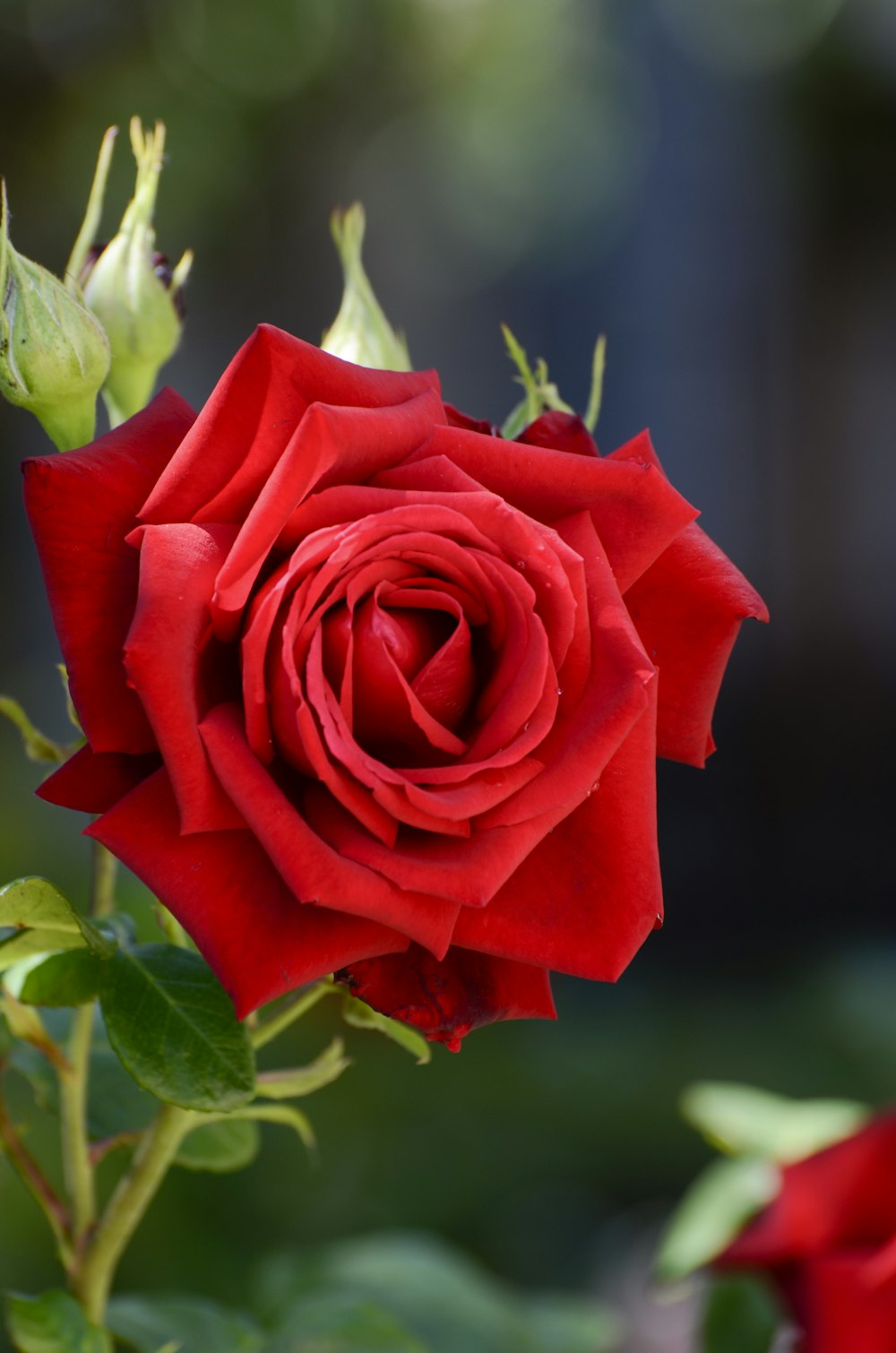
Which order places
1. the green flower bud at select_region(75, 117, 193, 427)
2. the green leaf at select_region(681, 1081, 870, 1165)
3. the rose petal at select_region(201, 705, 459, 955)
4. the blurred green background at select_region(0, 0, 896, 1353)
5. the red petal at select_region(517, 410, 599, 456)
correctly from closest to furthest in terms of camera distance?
1. the rose petal at select_region(201, 705, 459, 955)
2. the red petal at select_region(517, 410, 599, 456)
3. the green flower bud at select_region(75, 117, 193, 427)
4. the green leaf at select_region(681, 1081, 870, 1165)
5. the blurred green background at select_region(0, 0, 896, 1353)

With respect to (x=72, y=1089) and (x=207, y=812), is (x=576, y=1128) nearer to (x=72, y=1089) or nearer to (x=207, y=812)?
(x=72, y=1089)

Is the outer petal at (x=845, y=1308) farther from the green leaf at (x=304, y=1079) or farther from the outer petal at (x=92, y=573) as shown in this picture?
the outer petal at (x=92, y=573)

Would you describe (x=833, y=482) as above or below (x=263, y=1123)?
above

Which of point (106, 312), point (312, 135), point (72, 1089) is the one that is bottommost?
point (72, 1089)

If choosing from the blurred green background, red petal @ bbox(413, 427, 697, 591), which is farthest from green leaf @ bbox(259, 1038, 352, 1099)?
the blurred green background

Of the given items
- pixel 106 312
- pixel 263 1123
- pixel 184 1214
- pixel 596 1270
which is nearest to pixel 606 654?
pixel 106 312

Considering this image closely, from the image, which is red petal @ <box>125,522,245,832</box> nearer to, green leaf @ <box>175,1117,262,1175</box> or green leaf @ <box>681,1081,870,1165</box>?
green leaf @ <box>175,1117,262,1175</box>

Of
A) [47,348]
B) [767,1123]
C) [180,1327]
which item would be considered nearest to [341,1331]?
[180,1327]
